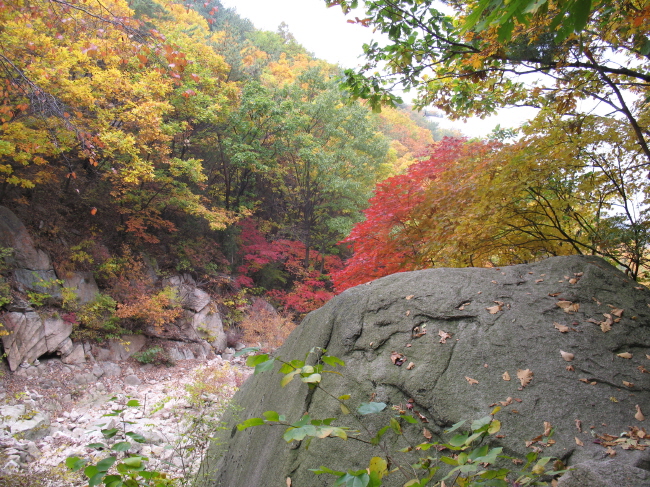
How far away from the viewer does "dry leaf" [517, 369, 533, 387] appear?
7.36 feet

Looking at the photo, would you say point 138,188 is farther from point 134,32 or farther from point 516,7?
point 516,7

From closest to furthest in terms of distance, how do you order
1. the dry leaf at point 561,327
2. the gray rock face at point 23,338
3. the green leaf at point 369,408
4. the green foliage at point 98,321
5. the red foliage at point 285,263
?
1. the green leaf at point 369,408
2. the dry leaf at point 561,327
3. the gray rock face at point 23,338
4. the green foliage at point 98,321
5. the red foliage at point 285,263

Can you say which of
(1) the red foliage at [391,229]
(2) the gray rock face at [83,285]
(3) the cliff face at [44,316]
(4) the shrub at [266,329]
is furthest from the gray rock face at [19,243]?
(1) the red foliage at [391,229]

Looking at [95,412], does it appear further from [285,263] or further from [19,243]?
[285,263]

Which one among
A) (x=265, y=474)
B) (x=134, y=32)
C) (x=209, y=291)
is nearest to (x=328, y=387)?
(x=265, y=474)

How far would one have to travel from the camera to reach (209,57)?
12.0 m

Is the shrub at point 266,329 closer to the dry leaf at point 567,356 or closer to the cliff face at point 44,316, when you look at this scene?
the cliff face at point 44,316

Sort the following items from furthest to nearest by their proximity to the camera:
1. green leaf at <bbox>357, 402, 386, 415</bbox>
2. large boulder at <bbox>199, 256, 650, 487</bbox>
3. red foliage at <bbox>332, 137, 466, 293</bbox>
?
red foliage at <bbox>332, 137, 466, 293</bbox> < large boulder at <bbox>199, 256, 650, 487</bbox> < green leaf at <bbox>357, 402, 386, 415</bbox>

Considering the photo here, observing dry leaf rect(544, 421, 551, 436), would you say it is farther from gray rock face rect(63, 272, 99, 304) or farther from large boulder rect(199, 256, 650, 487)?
gray rock face rect(63, 272, 99, 304)

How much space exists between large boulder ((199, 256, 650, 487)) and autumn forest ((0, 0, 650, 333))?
2.99 ft

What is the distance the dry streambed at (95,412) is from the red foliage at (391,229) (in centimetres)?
275

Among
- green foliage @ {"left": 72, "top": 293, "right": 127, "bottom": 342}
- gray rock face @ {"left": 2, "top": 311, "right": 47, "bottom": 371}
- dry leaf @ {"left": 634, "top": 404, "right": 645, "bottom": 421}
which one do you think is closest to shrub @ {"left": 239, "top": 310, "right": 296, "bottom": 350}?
green foliage @ {"left": 72, "top": 293, "right": 127, "bottom": 342}

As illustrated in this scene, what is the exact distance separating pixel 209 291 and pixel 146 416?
5.64 meters

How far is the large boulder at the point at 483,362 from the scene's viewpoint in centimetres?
207
